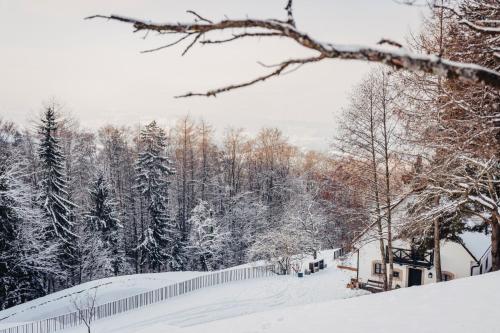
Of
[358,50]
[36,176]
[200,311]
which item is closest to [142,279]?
[200,311]

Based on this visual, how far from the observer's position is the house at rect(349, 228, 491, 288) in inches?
744

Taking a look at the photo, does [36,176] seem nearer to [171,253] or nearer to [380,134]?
[171,253]

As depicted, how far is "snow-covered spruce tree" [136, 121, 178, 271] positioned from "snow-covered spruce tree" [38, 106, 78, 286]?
6594 mm

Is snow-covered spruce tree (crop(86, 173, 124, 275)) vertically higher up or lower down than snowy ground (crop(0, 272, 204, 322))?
higher up

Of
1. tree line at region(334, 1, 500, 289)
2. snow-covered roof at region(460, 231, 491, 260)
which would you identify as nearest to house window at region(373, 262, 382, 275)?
snow-covered roof at region(460, 231, 491, 260)

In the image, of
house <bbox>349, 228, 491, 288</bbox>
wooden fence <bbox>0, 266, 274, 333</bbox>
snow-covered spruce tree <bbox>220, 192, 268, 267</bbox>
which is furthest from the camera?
snow-covered spruce tree <bbox>220, 192, 268, 267</bbox>

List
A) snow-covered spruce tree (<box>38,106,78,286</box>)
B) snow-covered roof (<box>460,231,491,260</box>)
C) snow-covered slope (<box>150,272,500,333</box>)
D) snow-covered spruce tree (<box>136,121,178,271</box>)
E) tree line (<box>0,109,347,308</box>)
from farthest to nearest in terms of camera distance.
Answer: snow-covered spruce tree (<box>136,121,178,271</box>), snow-covered spruce tree (<box>38,106,78,286</box>), tree line (<box>0,109,347,308</box>), snow-covered roof (<box>460,231,491,260</box>), snow-covered slope (<box>150,272,500,333</box>)

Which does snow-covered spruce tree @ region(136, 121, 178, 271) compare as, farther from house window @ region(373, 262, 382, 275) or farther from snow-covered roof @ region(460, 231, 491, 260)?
snow-covered roof @ region(460, 231, 491, 260)

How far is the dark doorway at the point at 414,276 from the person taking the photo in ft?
66.1

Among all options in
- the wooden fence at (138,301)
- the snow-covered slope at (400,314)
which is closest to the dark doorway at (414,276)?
the wooden fence at (138,301)

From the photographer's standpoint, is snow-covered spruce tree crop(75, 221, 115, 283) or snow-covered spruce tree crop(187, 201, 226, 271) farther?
snow-covered spruce tree crop(187, 201, 226, 271)

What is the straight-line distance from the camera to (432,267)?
19562 millimetres

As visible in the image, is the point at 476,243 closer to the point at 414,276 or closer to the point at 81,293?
the point at 414,276

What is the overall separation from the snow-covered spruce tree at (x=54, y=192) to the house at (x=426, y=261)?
20.4m
